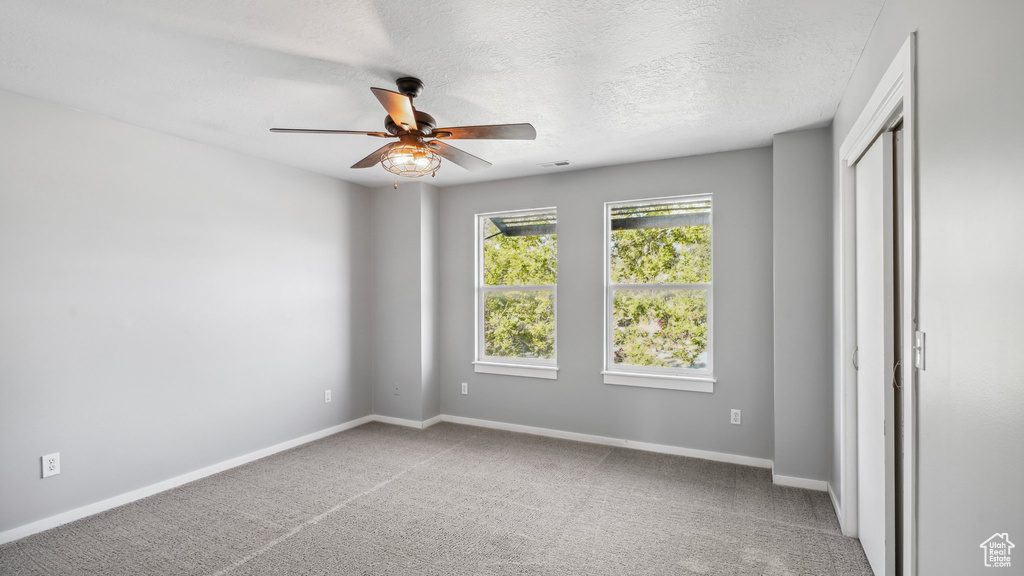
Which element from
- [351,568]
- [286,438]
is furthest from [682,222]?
[286,438]

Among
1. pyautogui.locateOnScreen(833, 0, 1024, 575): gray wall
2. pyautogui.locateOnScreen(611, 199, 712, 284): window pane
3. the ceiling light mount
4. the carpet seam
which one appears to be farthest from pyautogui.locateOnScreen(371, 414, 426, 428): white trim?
pyautogui.locateOnScreen(833, 0, 1024, 575): gray wall

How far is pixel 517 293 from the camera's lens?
4.96 metres

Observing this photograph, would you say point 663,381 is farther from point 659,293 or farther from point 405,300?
point 405,300

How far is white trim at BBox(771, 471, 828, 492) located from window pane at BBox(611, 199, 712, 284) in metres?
1.54

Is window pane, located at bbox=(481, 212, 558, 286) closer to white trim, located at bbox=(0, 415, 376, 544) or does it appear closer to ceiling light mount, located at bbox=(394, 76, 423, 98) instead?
white trim, located at bbox=(0, 415, 376, 544)

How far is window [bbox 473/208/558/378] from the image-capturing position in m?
4.80

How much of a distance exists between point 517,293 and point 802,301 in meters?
2.46

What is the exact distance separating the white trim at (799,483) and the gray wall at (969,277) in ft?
6.85

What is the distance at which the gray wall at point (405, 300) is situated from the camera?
503cm

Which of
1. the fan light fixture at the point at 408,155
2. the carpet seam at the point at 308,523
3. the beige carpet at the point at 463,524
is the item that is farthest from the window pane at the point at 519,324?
the fan light fixture at the point at 408,155

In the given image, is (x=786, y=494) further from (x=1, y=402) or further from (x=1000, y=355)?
(x=1, y=402)

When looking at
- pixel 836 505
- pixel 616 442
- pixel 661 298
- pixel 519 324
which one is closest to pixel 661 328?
pixel 661 298

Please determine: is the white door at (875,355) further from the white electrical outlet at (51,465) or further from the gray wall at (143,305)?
the white electrical outlet at (51,465)

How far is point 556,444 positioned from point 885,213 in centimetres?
307
